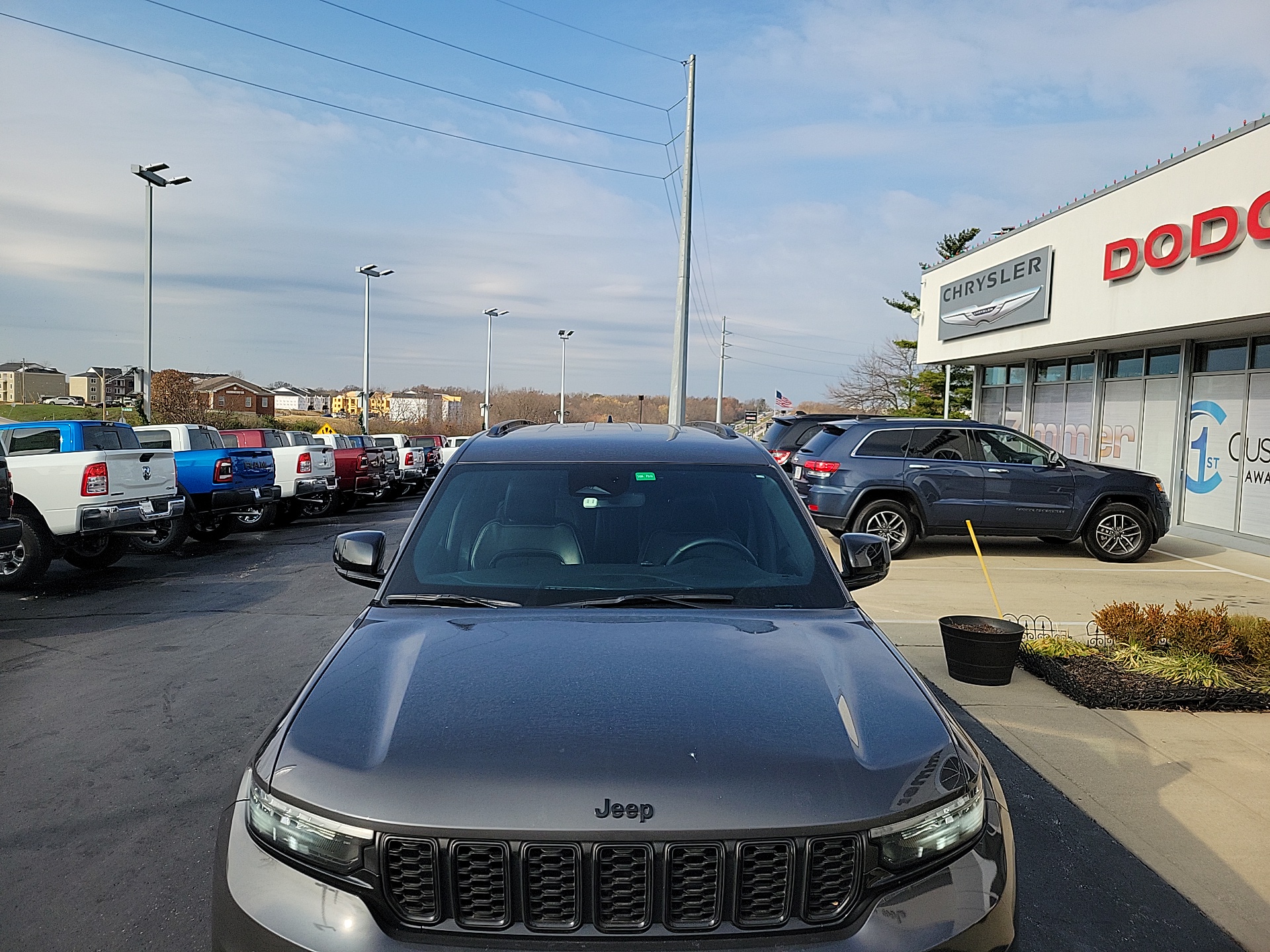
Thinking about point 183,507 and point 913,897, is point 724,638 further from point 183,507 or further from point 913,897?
point 183,507

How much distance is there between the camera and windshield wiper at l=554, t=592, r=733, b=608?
10.5 feet

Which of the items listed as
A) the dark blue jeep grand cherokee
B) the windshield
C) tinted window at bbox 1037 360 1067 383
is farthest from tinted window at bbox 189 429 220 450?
tinted window at bbox 1037 360 1067 383

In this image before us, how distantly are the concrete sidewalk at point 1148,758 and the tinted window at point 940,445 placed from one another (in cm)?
303

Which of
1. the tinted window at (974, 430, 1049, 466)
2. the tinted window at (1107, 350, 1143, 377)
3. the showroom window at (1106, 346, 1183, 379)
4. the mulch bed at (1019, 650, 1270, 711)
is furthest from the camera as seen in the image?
the tinted window at (1107, 350, 1143, 377)

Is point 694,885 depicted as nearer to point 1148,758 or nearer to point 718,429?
point 718,429

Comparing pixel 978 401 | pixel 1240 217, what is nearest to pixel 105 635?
pixel 1240 217

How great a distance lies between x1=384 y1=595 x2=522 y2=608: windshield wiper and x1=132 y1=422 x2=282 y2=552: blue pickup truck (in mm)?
11827

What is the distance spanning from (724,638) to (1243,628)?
5.63 metres

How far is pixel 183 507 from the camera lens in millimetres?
12844

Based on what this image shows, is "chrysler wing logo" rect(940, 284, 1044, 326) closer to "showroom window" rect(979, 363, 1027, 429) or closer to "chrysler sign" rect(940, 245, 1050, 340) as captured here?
"chrysler sign" rect(940, 245, 1050, 340)

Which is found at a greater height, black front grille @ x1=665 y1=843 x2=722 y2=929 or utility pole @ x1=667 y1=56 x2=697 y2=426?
utility pole @ x1=667 y1=56 x2=697 y2=426

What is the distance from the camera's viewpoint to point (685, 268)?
24469 mm

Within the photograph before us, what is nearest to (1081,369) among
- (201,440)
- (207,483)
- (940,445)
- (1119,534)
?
(1119,534)

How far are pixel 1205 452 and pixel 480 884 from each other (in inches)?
645
